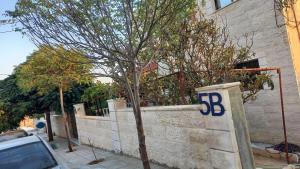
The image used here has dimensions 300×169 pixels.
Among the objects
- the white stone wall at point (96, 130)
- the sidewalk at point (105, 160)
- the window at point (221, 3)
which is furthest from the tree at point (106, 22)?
the white stone wall at point (96, 130)

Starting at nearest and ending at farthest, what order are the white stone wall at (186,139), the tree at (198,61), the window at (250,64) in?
the white stone wall at (186,139) < the tree at (198,61) < the window at (250,64)

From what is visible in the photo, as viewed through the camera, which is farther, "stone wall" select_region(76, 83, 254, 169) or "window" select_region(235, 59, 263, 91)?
"window" select_region(235, 59, 263, 91)

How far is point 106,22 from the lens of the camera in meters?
7.24

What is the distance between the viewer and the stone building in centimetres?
955

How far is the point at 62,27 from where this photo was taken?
24.5 ft

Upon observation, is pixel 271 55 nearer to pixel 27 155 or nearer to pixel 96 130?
pixel 27 155

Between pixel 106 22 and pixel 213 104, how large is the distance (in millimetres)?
2725

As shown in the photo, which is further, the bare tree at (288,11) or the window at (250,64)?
the window at (250,64)

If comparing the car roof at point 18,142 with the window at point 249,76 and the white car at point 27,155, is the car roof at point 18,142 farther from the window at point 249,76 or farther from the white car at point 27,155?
the window at point 249,76

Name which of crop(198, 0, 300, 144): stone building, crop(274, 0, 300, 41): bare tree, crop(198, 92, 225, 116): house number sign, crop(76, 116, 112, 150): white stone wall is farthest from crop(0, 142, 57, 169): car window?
crop(274, 0, 300, 41): bare tree

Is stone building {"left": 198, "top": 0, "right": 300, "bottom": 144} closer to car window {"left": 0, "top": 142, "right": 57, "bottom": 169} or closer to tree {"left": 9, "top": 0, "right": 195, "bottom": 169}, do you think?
tree {"left": 9, "top": 0, "right": 195, "bottom": 169}

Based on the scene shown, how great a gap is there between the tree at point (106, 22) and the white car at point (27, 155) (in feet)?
6.72

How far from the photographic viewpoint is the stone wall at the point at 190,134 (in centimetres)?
653

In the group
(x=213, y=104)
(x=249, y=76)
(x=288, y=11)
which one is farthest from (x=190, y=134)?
(x=288, y=11)
